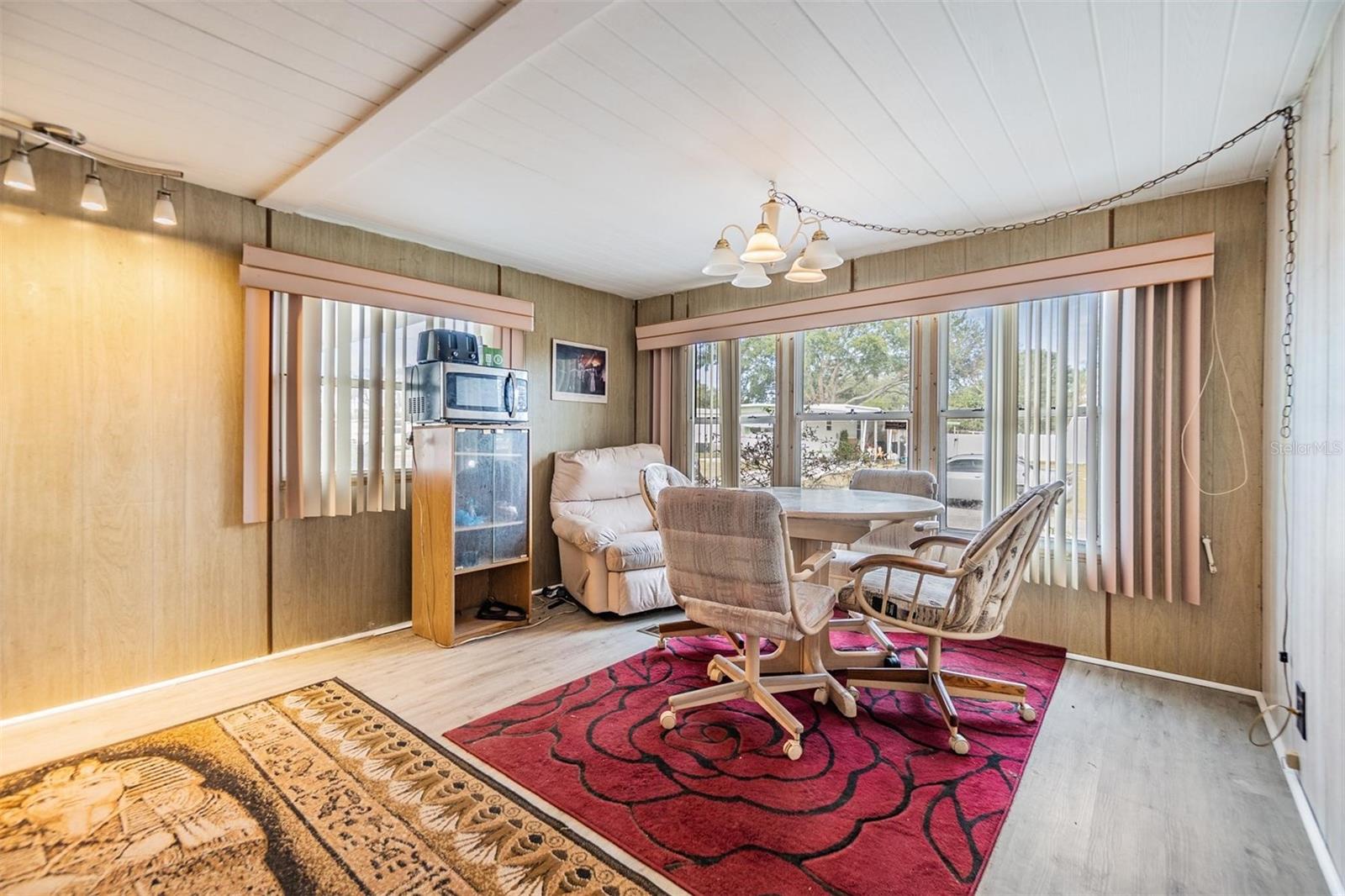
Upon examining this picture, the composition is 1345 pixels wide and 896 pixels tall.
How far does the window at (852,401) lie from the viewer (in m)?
3.96

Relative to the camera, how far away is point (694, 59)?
1891mm

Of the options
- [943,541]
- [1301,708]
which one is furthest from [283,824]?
[1301,708]

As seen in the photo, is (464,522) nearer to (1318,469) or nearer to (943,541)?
(943,541)

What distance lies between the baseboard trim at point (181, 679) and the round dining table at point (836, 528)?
2412 mm

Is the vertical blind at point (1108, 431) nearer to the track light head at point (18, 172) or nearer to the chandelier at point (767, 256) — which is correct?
the chandelier at point (767, 256)

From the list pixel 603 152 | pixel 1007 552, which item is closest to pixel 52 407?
pixel 603 152

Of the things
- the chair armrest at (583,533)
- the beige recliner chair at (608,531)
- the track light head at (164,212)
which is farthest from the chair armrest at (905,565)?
the track light head at (164,212)

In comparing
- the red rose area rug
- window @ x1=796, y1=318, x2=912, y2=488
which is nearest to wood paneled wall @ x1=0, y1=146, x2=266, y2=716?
the red rose area rug

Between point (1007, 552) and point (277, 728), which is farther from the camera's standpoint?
point (277, 728)

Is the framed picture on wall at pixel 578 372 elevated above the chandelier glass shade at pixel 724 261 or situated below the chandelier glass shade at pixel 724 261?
below

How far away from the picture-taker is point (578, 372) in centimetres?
476

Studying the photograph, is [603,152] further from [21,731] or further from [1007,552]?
[21,731]

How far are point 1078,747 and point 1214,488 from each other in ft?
5.10

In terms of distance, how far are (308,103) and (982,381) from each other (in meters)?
3.69
